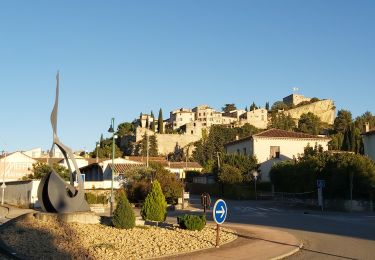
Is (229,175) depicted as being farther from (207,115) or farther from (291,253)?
(207,115)

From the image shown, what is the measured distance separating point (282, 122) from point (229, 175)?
99.2m

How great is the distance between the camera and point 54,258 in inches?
463

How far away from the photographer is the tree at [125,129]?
538 feet

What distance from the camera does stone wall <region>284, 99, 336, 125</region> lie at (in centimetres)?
16650

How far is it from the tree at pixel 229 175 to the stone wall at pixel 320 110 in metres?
112

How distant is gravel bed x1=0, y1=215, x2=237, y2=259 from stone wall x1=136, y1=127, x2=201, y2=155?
131m

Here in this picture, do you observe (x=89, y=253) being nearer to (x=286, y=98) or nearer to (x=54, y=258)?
(x=54, y=258)

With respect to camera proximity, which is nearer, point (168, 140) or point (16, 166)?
point (16, 166)

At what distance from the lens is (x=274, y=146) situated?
6650 centimetres

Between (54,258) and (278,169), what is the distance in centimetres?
4189

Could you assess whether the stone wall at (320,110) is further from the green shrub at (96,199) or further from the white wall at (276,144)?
the green shrub at (96,199)

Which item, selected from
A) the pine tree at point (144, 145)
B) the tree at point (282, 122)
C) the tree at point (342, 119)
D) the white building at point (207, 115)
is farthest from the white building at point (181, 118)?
the tree at point (342, 119)

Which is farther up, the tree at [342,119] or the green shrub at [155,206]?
the tree at [342,119]

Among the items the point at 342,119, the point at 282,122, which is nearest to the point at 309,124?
the point at 282,122
